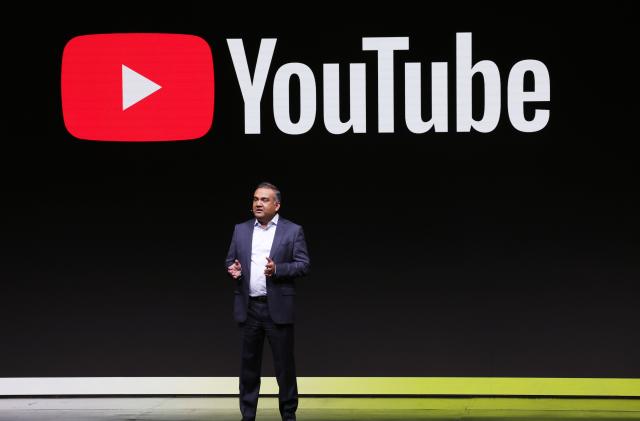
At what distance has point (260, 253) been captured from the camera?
716 cm

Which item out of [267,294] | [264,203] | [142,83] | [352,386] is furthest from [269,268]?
[142,83]

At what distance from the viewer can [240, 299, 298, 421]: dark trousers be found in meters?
7.07

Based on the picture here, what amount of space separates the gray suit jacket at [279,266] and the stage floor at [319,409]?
0.97m

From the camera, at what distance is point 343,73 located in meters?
8.24

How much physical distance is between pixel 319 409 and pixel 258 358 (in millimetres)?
995

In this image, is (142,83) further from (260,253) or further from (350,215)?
(260,253)

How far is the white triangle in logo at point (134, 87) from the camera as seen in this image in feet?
27.5

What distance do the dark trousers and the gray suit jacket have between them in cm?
6

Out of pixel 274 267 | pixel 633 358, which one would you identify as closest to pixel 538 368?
pixel 633 358

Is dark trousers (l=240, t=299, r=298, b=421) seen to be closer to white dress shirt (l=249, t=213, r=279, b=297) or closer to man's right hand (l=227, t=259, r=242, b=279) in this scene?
white dress shirt (l=249, t=213, r=279, b=297)

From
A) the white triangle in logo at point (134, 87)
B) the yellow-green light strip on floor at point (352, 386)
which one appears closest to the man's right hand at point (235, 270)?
the yellow-green light strip on floor at point (352, 386)

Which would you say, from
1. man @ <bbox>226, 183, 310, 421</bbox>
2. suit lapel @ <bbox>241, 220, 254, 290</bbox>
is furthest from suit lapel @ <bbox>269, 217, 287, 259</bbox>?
suit lapel @ <bbox>241, 220, 254, 290</bbox>

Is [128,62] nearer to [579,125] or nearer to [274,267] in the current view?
[274,267]

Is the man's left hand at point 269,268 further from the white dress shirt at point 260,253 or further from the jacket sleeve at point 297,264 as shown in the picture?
the white dress shirt at point 260,253
